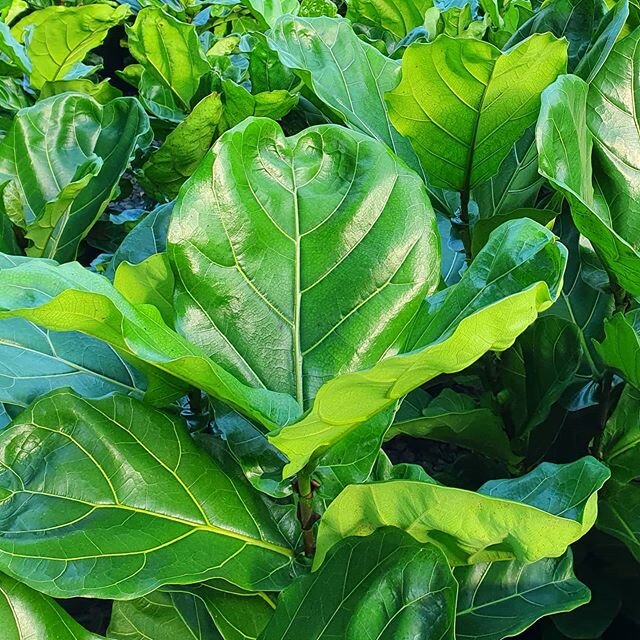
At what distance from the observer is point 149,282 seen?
56 centimetres

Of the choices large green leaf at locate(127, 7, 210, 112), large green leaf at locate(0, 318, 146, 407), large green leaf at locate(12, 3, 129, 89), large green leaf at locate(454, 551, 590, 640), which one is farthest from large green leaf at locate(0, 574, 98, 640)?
large green leaf at locate(12, 3, 129, 89)

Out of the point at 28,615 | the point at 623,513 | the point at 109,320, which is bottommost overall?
the point at 623,513

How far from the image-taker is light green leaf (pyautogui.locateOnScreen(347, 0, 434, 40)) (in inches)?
45.4

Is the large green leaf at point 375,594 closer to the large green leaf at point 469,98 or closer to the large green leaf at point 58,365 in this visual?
the large green leaf at point 58,365

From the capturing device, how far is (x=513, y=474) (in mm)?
809

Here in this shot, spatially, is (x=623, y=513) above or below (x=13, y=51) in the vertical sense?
below

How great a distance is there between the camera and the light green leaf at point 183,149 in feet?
2.99

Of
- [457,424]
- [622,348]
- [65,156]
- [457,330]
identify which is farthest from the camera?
[65,156]

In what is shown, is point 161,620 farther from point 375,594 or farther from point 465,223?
point 465,223

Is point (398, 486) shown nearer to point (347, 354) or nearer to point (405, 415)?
point (347, 354)

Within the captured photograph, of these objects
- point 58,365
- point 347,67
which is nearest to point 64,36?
point 347,67

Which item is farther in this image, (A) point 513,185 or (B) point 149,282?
(A) point 513,185

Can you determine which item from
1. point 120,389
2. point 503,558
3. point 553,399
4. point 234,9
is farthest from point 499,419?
point 234,9

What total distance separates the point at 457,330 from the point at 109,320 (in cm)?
17
